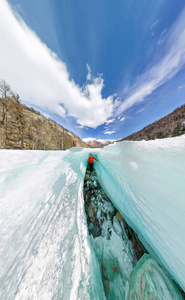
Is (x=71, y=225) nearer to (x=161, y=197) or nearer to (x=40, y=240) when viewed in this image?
(x=40, y=240)

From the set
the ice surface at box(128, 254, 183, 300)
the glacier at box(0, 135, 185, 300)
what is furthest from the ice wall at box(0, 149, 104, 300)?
the ice surface at box(128, 254, 183, 300)

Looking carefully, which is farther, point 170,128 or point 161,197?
→ point 170,128

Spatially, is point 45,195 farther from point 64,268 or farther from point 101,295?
point 101,295

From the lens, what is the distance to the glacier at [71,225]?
97 centimetres

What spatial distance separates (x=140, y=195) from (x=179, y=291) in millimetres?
1061

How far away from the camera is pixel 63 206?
1922mm

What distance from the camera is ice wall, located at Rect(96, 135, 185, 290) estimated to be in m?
0.97

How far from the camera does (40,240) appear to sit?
4.25ft

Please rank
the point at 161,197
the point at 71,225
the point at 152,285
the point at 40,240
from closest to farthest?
the point at 152,285 → the point at 161,197 → the point at 40,240 → the point at 71,225

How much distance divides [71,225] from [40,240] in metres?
0.56

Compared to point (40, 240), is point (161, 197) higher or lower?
higher

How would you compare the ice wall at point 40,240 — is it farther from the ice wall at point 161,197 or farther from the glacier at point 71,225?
the ice wall at point 161,197

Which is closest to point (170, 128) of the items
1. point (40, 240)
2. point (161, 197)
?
point (161, 197)

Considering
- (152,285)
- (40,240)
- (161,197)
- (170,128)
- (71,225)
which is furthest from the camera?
(170,128)
